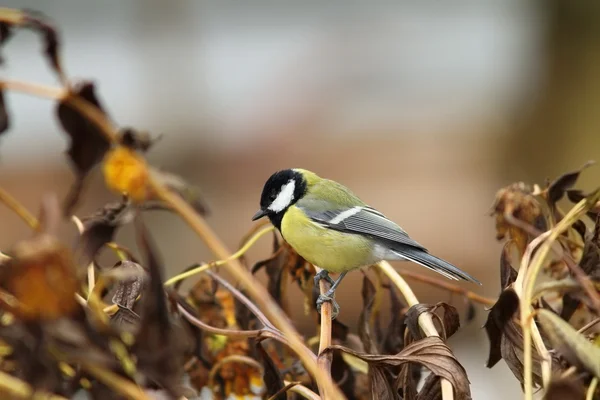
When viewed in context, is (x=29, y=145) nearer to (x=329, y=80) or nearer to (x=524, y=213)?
(x=329, y=80)

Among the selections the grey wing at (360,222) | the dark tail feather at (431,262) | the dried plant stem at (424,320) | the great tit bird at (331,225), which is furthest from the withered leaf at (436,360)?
the grey wing at (360,222)

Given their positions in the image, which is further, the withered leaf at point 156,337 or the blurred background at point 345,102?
the blurred background at point 345,102

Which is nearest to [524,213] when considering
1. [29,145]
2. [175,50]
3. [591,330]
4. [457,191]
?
[591,330]

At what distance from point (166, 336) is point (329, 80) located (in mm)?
4095

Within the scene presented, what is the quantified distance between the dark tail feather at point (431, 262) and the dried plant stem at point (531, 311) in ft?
1.53

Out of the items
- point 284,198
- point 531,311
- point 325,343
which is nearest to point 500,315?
point 531,311

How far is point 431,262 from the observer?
1255mm

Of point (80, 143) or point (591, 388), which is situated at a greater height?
point (80, 143)

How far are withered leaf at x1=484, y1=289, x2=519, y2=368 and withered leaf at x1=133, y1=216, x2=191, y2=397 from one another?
0.73 ft

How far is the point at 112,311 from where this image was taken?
24.5 inches

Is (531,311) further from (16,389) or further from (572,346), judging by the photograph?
(16,389)

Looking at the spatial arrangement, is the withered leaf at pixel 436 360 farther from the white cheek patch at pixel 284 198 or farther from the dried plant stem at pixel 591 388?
the white cheek patch at pixel 284 198

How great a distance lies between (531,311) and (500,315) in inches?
0.9

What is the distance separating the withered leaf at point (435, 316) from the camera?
0.60m
